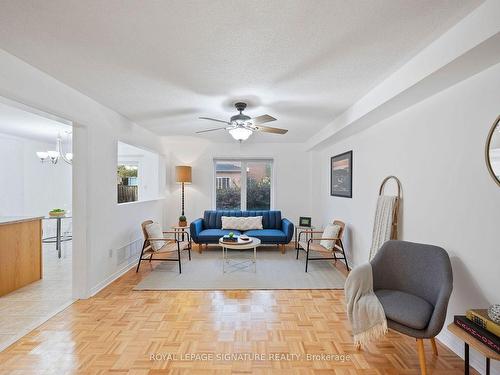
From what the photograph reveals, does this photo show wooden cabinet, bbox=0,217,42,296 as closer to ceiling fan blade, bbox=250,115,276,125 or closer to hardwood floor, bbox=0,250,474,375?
hardwood floor, bbox=0,250,474,375

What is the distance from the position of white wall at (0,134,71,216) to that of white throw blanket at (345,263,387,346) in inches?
250

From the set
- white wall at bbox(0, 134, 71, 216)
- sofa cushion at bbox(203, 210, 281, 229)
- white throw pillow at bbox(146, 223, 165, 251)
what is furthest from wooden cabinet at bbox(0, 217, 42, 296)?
sofa cushion at bbox(203, 210, 281, 229)

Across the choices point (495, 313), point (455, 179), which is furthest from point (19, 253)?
point (455, 179)

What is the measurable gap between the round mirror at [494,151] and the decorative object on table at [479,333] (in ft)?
3.16

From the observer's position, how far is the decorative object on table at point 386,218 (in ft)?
9.47

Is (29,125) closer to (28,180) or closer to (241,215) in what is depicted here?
(28,180)

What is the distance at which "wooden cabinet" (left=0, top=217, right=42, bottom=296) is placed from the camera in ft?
10.5

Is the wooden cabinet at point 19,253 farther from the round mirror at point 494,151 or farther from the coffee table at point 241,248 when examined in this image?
the round mirror at point 494,151

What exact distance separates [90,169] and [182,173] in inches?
103

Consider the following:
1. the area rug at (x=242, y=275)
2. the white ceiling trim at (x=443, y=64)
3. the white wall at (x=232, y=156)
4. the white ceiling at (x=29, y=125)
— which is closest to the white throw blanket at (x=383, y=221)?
the area rug at (x=242, y=275)

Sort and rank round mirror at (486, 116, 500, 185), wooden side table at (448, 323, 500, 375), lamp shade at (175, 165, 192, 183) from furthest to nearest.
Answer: lamp shade at (175, 165, 192, 183) → round mirror at (486, 116, 500, 185) → wooden side table at (448, 323, 500, 375)

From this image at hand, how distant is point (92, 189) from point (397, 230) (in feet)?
12.3

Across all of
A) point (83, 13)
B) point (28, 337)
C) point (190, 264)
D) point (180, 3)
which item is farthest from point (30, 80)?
point (190, 264)

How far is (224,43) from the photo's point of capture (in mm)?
1908
